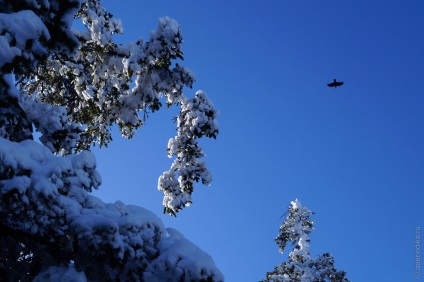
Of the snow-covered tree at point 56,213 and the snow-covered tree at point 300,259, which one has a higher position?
the snow-covered tree at point 300,259

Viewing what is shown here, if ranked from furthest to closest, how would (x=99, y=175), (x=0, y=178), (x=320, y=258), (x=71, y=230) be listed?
(x=320, y=258) < (x=99, y=175) < (x=71, y=230) < (x=0, y=178)

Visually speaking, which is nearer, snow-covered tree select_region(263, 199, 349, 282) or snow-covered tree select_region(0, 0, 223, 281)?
snow-covered tree select_region(0, 0, 223, 281)

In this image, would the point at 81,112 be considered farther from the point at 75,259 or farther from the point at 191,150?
the point at 75,259

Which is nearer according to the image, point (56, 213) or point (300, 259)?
point (56, 213)

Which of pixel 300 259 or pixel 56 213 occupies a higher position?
pixel 300 259

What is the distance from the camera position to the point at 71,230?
15.0 ft

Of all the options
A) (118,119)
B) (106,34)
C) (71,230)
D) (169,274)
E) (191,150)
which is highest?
(106,34)

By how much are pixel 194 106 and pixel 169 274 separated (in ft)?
20.1

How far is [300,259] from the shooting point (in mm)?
21250

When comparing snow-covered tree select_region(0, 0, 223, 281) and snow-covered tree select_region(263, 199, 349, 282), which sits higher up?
snow-covered tree select_region(263, 199, 349, 282)

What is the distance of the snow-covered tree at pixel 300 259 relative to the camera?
2061 cm

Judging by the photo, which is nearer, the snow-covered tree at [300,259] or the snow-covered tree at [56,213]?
the snow-covered tree at [56,213]

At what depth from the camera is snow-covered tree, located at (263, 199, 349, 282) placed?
20.6 meters

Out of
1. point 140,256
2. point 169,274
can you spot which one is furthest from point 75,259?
point 169,274
